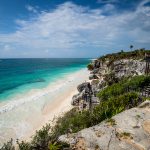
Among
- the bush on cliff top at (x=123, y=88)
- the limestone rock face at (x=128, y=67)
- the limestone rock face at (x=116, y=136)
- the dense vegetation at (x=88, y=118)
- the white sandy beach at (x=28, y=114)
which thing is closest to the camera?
the limestone rock face at (x=116, y=136)

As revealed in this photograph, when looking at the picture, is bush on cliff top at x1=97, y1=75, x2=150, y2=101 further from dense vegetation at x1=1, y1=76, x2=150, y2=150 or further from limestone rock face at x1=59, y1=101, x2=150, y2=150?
limestone rock face at x1=59, y1=101, x2=150, y2=150

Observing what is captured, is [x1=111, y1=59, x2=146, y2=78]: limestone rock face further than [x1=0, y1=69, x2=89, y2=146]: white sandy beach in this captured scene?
Yes

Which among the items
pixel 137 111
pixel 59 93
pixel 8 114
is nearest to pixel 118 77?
pixel 59 93

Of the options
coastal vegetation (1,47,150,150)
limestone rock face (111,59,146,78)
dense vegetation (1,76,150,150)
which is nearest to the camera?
coastal vegetation (1,47,150,150)

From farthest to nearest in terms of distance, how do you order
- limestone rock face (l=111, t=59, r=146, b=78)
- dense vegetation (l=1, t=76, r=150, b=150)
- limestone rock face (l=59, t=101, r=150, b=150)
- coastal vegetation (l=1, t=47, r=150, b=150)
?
1. limestone rock face (l=111, t=59, r=146, b=78)
2. dense vegetation (l=1, t=76, r=150, b=150)
3. coastal vegetation (l=1, t=47, r=150, b=150)
4. limestone rock face (l=59, t=101, r=150, b=150)

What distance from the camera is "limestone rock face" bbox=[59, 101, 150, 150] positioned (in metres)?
10.6

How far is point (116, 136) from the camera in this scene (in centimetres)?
1139

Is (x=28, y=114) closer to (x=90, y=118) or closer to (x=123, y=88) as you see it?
(x=123, y=88)

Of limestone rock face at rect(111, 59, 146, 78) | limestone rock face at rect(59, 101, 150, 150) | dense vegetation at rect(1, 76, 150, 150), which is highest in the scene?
limestone rock face at rect(111, 59, 146, 78)

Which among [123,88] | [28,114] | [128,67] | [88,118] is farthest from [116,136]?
Answer: [128,67]

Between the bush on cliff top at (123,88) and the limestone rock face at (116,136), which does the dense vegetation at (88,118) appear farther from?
the limestone rock face at (116,136)

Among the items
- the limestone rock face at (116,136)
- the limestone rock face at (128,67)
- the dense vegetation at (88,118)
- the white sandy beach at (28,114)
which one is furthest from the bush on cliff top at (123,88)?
the limestone rock face at (116,136)

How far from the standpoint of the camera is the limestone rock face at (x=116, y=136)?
10.6 m

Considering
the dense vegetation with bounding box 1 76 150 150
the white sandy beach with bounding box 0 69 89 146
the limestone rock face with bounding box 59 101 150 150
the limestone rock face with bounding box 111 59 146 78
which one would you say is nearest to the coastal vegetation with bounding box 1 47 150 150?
the dense vegetation with bounding box 1 76 150 150
